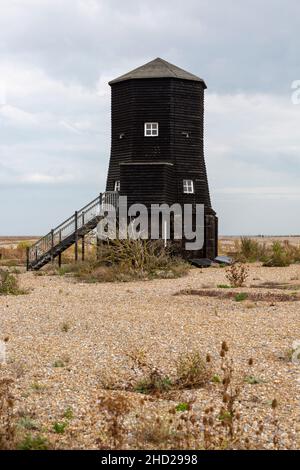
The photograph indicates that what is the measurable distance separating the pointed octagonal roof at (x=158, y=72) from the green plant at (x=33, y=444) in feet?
100

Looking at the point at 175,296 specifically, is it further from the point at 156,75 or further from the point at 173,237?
the point at 156,75

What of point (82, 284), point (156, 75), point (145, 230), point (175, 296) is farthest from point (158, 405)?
point (156, 75)

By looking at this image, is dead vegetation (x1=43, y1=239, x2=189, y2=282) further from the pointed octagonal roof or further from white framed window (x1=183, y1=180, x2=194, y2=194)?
the pointed octagonal roof

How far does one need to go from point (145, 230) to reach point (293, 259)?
1055 cm

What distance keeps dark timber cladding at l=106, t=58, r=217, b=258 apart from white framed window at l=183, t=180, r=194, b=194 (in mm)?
90

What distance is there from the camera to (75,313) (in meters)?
16.7

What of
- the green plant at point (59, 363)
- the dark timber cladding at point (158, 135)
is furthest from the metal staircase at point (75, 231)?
the green plant at point (59, 363)

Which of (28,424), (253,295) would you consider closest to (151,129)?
(253,295)

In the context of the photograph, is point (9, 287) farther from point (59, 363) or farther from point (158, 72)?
point (158, 72)

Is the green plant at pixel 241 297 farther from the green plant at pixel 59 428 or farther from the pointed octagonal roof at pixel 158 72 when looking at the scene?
the pointed octagonal roof at pixel 158 72

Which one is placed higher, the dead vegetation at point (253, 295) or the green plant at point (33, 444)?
the dead vegetation at point (253, 295)

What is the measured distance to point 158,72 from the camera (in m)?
35.9

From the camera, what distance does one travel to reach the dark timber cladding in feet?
115

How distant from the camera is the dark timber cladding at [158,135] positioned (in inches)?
1380
